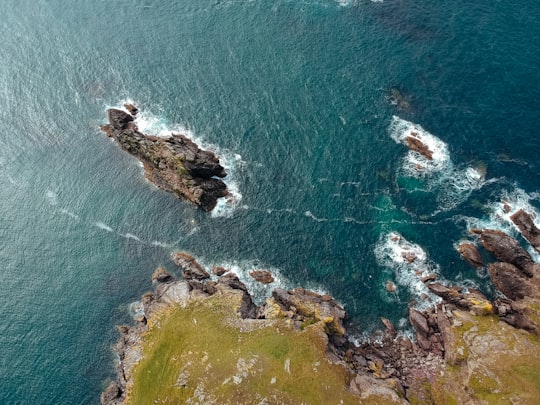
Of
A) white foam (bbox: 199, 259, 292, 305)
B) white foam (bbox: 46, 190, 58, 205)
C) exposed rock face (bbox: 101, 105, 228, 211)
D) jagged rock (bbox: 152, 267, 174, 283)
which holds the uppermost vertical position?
exposed rock face (bbox: 101, 105, 228, 211)

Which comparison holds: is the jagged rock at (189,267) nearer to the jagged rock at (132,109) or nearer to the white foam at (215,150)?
the white foam at (215,150)

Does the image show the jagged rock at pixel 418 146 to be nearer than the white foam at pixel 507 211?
No

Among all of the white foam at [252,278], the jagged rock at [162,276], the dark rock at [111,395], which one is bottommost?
the dark rock at [111,395]

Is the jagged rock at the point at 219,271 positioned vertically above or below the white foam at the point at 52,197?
below

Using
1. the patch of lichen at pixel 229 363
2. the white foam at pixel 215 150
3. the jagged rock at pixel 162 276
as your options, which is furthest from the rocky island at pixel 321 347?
the white foam at pixel 215 150

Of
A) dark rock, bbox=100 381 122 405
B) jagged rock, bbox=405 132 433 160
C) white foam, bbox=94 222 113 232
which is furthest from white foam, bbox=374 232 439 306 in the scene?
white foam, bbox=94 222 113 232

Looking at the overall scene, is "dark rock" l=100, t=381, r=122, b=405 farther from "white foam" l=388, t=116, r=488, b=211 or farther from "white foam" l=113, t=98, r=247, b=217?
"white foam" l=388, t=116, r=488, b=211

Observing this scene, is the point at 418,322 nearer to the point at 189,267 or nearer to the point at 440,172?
the point at 440,172
